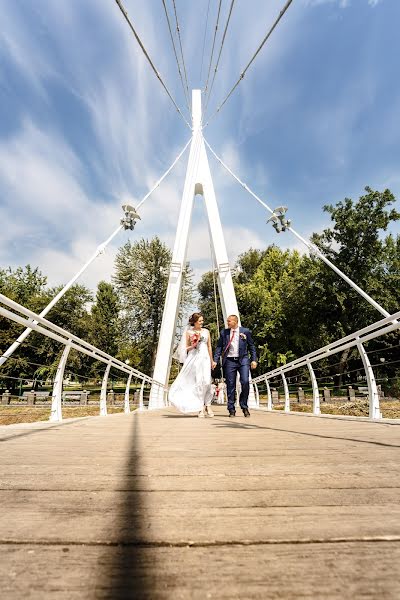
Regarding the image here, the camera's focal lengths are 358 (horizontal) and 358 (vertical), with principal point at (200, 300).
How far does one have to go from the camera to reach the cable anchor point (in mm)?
13586

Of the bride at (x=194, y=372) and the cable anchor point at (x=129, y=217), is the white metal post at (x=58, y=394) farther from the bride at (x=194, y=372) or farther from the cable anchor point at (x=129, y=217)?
the cable anchor point at (x=129, y=217)

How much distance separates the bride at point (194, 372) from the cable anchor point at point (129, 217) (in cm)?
779

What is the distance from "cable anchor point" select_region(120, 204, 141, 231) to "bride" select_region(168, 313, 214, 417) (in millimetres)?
7789

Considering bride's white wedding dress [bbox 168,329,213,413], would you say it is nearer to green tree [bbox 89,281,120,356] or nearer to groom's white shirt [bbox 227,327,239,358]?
groom's white shirt [bbox 227,327,239,358]

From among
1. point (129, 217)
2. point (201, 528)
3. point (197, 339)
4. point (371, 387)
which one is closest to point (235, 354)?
point (197, 339)

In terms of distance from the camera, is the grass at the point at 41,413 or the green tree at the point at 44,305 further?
the green tree at the point at 44,305

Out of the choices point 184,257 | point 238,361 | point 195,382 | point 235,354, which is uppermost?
point 184,257

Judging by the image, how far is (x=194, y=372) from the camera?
22.8 ft

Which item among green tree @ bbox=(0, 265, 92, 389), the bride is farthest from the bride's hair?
green tree @ bbox=(0, 265, 92, 389)

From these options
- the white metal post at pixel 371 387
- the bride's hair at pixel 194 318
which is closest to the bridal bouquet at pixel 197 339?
the bride's hair at pixel 194 318

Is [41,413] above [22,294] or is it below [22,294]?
below

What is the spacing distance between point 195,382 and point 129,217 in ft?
28.6

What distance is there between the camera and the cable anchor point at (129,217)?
535 inches

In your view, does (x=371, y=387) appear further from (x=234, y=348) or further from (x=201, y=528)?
(x=201, y=528)
